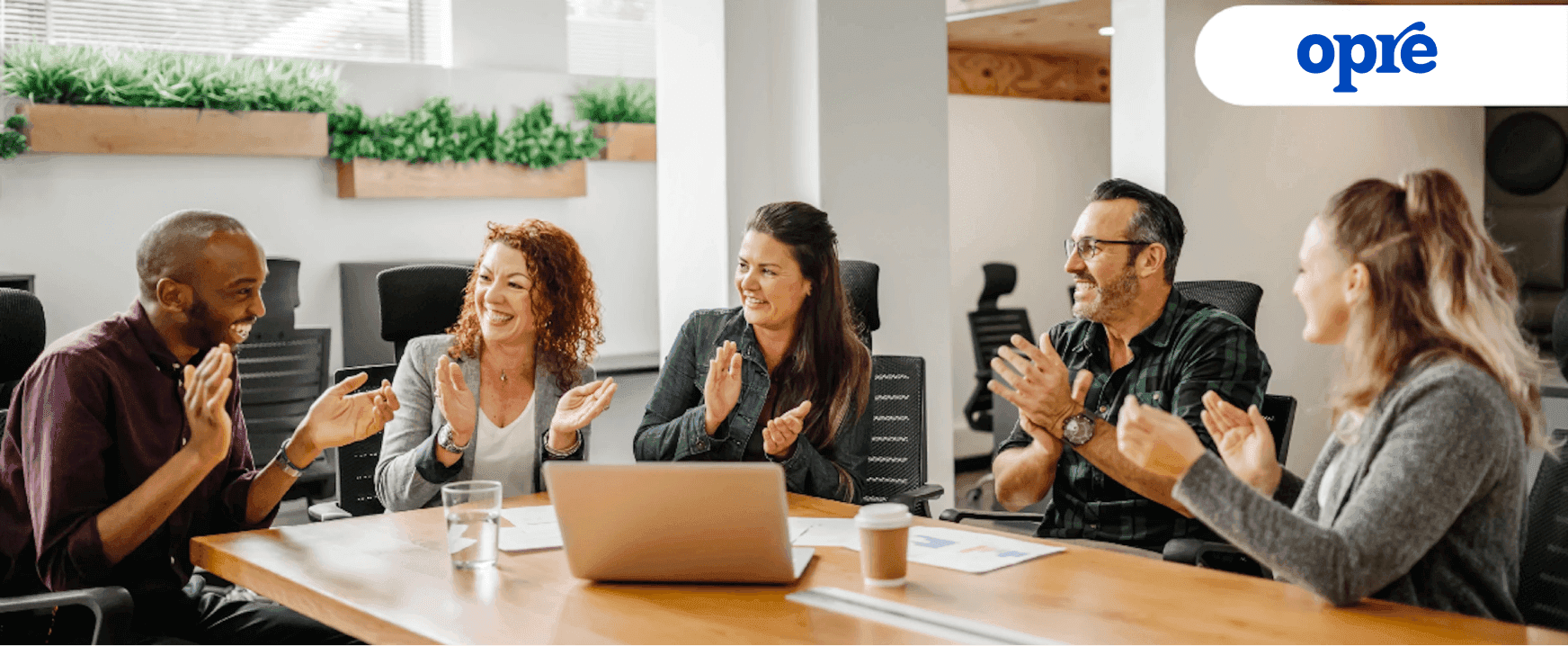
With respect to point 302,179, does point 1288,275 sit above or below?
below

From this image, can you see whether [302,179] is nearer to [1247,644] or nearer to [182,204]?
[182,204]

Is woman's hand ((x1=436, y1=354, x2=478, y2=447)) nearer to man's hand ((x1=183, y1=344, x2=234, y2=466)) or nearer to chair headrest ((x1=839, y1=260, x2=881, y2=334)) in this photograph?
man's hand ((x1=183, y1=344, x2=234, y2=466))

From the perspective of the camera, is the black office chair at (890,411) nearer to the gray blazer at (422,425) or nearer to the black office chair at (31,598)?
the gray blazer at (422,425)

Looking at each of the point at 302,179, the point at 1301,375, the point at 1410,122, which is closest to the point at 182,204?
the point at 302,179

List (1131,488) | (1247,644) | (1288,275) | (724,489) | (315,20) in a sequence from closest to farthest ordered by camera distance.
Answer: (1247,644)
(724,489)
(1131,488)
(315,20)
(1288,275)

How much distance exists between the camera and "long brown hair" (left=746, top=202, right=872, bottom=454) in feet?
9.11

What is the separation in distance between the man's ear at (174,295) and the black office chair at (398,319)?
815mm

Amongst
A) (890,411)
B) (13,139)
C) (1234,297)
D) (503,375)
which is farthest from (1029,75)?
(503,375)

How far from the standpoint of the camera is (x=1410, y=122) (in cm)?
695

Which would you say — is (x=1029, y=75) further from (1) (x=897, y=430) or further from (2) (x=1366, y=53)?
(1) (x=897, y=430)

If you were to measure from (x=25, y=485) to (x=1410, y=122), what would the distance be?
6.69m

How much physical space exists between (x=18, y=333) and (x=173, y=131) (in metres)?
2.30

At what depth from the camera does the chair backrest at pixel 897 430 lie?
3.03 m

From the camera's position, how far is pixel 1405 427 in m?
1.57
